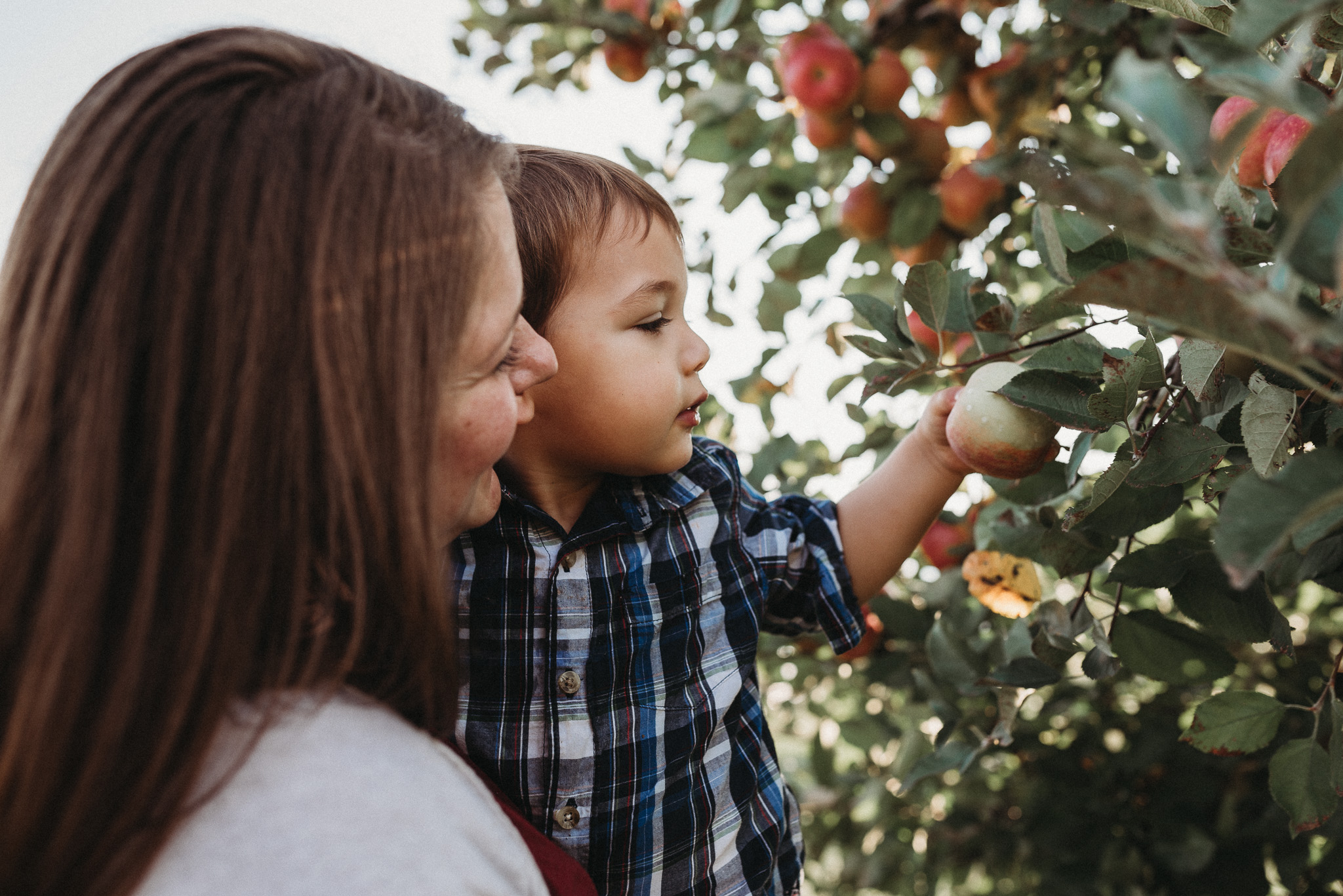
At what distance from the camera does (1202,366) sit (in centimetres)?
60

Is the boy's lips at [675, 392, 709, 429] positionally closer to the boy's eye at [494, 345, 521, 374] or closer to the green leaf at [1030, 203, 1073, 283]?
the boy's eye at [494, 345, 521, 374]

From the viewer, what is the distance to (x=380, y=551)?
57cm

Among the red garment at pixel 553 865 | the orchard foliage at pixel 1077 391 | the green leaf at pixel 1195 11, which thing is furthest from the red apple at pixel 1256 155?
the red garment at pixel 553 865

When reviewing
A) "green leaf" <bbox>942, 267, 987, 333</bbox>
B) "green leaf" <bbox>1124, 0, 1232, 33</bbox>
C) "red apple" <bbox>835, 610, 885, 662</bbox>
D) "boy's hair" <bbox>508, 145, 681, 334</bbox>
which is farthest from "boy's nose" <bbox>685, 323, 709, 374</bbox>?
"red apple" <bbox>835, 610, 885, 662</bbox>

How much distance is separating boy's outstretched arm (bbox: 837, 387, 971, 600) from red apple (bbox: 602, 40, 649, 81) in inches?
45.0

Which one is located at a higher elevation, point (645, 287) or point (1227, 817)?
point (645, 287)

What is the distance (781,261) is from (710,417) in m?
0.29

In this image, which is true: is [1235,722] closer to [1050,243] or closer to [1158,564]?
[1158,564]

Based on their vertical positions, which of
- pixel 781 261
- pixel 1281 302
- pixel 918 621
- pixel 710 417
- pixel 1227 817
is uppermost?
pixel 1281 302

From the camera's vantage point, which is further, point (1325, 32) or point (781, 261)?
point (781, 261)

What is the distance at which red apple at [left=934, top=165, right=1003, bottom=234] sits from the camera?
150cm

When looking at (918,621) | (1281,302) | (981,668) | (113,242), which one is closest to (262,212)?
(113,242)

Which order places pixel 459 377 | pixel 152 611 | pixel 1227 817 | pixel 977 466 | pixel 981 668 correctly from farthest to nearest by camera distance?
pixel 1227 817
pixel 981 668
pixel 977 466
pixel 459 377
pixel 152 611

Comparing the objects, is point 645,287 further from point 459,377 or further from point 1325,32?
point 1325,32
